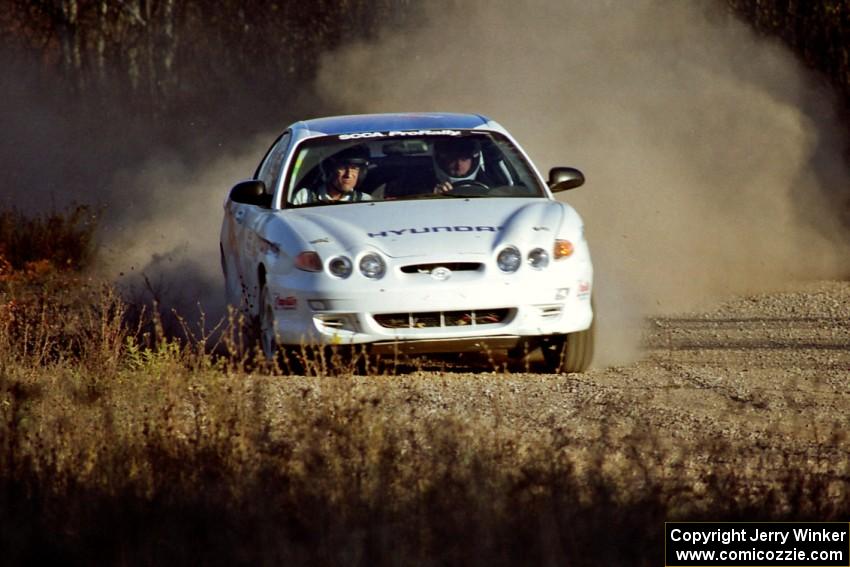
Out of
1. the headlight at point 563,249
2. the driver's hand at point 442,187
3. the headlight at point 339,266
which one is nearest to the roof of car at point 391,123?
the driver's hand at point 442,187

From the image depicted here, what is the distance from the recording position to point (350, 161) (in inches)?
434

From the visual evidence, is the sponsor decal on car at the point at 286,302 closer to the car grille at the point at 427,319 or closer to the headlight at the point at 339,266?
the headlight at the point at 339,266

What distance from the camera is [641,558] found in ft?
19.5

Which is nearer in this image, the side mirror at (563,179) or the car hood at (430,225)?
the car hood at (430,225)

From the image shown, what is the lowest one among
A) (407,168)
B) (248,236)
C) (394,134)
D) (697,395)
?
(697,395)

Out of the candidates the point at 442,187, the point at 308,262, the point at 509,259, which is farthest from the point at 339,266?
the point at 442,187

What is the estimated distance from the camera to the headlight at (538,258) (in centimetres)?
985

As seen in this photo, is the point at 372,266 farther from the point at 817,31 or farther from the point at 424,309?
the point at 817,31

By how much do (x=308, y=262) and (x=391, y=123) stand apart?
2.00m

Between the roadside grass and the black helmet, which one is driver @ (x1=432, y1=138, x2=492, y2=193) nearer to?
the black helmet

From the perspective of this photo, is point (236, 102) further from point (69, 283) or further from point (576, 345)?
point (576, 345)

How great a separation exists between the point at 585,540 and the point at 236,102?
21.5 meters

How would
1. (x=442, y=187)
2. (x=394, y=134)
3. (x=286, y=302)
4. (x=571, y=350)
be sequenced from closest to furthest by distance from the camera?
1. (x=286, y=302)
2. (x=571, y=350)
3. (x=442, y=187)
4. (x=394, y=134)

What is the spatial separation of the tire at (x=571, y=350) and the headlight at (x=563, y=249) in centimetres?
48
